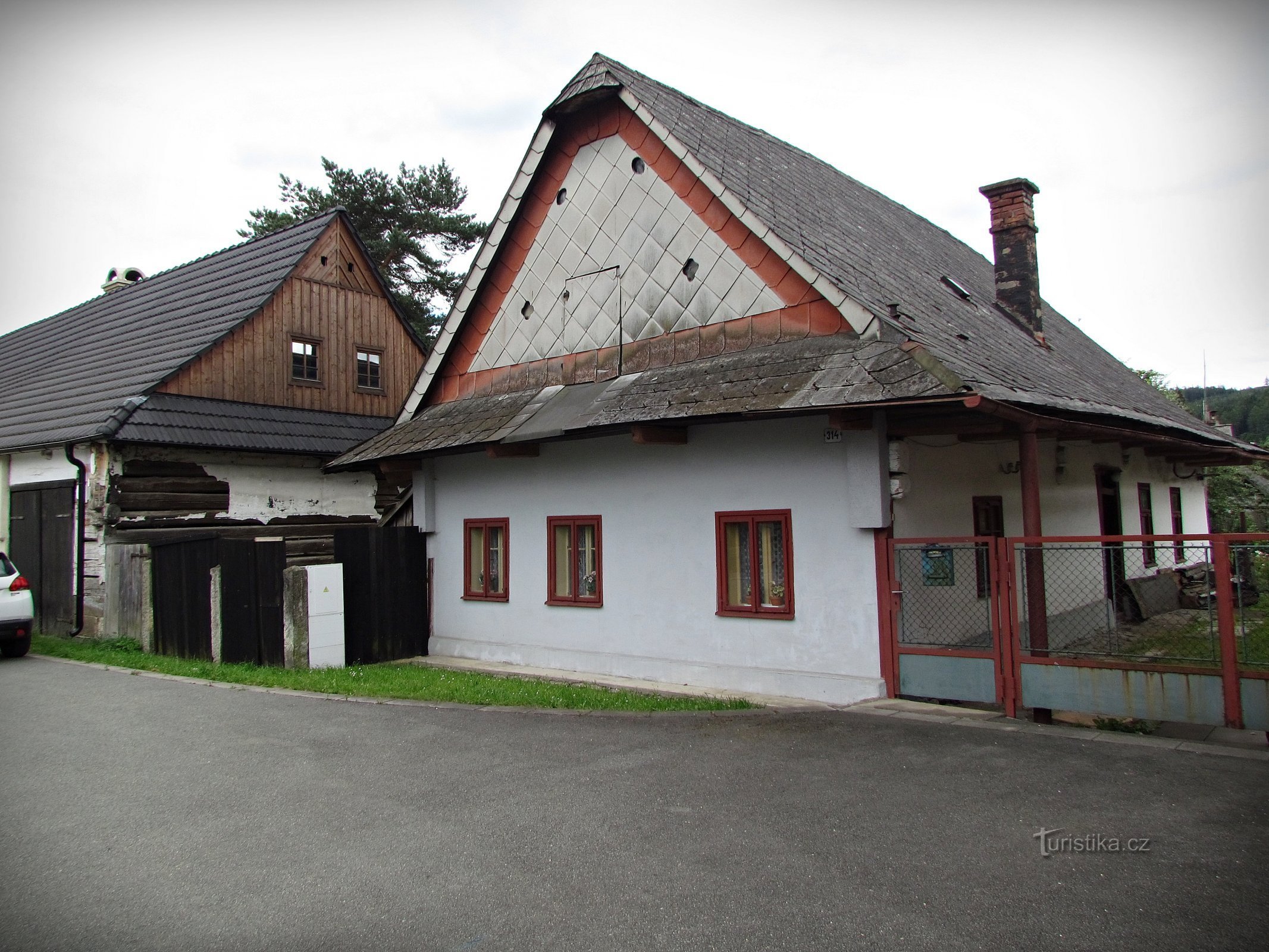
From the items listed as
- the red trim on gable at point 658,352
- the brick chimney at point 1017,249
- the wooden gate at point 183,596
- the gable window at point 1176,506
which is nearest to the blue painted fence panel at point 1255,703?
the red trim on gable at point 658,352

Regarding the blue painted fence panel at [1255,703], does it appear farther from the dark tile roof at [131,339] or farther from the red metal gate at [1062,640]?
the dark tile roof at [131,339]

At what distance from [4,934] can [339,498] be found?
13493mm

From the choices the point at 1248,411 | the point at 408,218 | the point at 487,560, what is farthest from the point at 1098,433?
the point at 1248,411

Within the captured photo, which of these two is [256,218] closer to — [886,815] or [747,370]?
[747,370]

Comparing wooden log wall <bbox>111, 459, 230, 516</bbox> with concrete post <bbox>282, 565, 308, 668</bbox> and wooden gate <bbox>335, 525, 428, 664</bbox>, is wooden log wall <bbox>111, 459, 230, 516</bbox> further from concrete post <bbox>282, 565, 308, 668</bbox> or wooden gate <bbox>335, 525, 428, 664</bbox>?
concrete post <bbox>282, 565, 308, 668</bbox>

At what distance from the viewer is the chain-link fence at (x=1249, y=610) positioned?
684 cm

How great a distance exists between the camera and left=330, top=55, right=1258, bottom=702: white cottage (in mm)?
8977

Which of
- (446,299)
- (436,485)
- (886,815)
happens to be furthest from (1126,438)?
(446,299)

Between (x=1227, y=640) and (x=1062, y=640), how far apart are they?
7.83 ft

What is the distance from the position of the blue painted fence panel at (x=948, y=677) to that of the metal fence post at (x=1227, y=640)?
174 cm

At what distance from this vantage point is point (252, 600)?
11961 millimetres

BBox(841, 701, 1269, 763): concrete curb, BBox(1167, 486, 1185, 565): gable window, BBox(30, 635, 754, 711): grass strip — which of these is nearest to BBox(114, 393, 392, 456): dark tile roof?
BBox(30, 635, 754, 711): grass strip

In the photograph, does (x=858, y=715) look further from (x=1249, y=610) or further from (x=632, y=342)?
(x=632, y=342)

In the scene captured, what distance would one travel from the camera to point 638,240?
11570 mm
